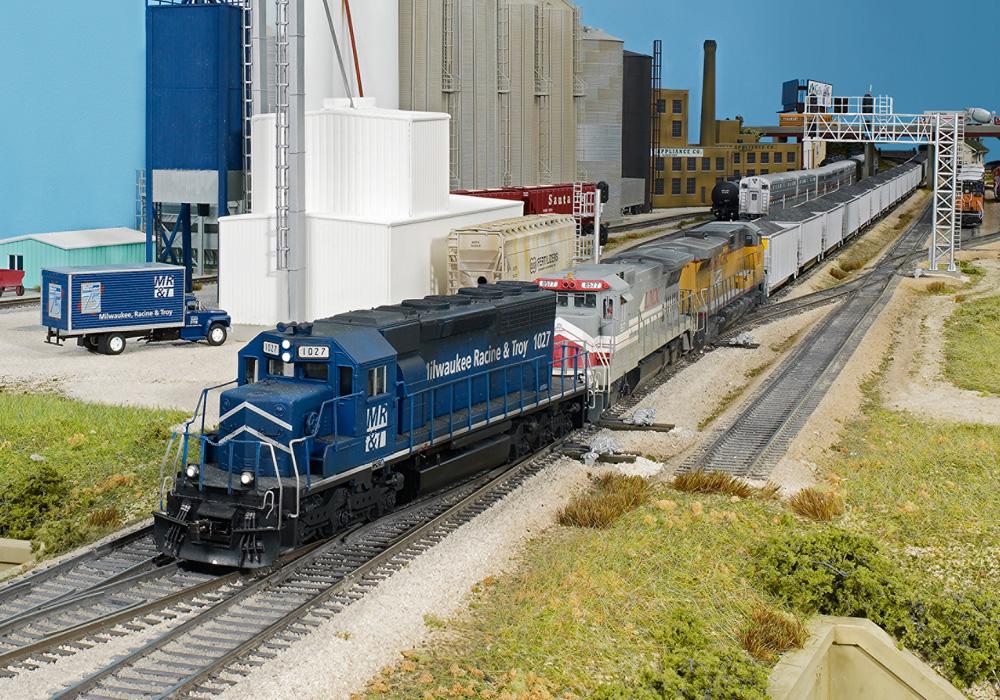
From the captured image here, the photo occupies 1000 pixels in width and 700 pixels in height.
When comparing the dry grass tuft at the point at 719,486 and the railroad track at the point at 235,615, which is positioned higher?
the dry grass tuft at the point at 719,486

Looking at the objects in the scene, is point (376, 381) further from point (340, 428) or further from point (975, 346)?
point (975, 346)

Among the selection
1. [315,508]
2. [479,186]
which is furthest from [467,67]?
[315,508]

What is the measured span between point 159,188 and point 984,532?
106 ft

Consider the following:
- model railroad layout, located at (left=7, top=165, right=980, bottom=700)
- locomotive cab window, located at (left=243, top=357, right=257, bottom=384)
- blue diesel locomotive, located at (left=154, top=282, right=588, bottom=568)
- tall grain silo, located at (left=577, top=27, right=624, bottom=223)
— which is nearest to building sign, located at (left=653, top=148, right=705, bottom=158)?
tall grain silo, located at (left=577, top=27, right=624, bottom=223)

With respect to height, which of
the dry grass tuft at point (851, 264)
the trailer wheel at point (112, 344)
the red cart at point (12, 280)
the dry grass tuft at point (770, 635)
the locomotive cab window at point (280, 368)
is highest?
the dry grass tuft at point (851, 264)

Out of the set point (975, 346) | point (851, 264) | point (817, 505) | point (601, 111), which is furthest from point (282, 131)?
point (601, 111)

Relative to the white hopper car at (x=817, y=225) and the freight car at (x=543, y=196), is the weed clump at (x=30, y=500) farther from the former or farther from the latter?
the freight car at (x=543, y=196)

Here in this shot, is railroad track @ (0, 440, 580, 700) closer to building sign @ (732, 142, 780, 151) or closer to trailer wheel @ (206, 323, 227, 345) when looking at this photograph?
trailer wheel @ (206, 323, 227, 345)

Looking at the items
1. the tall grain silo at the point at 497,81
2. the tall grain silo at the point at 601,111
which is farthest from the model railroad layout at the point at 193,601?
the tall grain silo at the point at 601,111

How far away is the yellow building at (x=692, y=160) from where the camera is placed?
3253 inches

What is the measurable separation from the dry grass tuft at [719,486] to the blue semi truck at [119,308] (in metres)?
20.2

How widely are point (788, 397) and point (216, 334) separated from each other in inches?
716

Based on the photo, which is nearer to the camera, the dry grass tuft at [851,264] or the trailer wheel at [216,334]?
the trailer wheel at [216,334]

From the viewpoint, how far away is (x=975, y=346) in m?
31.7
